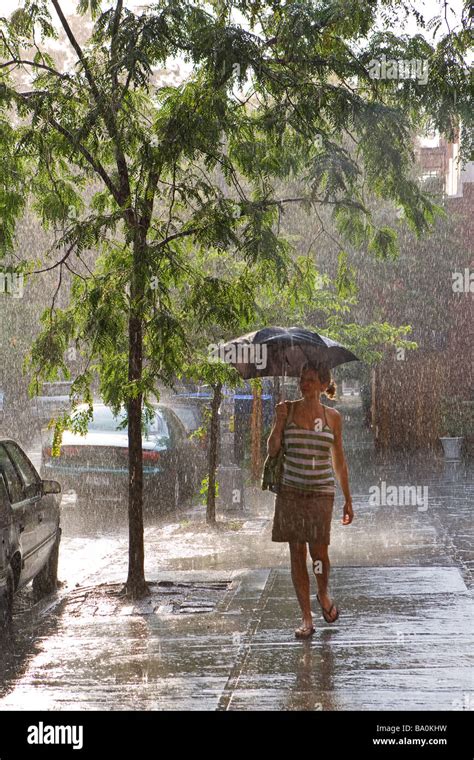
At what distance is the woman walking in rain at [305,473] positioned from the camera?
7.39 metres

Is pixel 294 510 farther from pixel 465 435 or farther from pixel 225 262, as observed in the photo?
pixel 465 435

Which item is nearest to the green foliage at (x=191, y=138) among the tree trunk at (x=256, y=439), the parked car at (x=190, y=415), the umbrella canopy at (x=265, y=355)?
the umbrella canopy at (x=265, y=355)

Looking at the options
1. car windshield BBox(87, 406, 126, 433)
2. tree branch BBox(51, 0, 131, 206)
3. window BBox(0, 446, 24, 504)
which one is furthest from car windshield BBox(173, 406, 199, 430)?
window BBox(0, 446, 24, 504)

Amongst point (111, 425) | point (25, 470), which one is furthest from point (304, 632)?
point (111, 425)

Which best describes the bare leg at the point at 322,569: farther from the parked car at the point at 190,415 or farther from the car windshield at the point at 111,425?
the parked car at the point at 190,415

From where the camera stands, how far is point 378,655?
6.88 meters

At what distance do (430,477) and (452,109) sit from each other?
12.0m

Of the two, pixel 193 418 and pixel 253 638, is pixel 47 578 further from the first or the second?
pixel 193 418

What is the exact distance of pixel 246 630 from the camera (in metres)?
7.78

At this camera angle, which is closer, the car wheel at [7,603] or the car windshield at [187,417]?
the car wheel at [7,603]

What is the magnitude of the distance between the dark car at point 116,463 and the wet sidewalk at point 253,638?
2.85 metres

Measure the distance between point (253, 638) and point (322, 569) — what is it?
668mm

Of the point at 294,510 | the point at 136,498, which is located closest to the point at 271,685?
the point at 294,510

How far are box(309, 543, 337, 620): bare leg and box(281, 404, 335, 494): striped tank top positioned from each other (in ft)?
1.35
